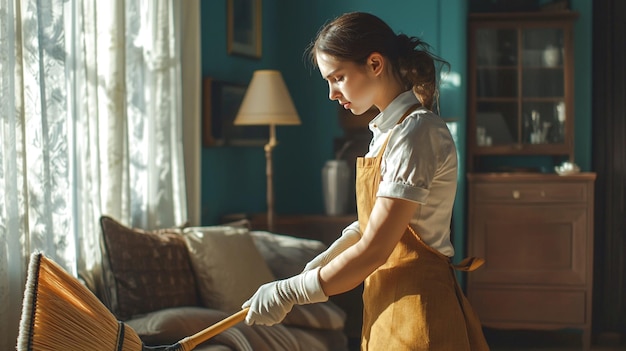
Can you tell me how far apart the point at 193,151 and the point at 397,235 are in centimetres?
259

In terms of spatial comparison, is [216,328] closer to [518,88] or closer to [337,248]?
[337,248]

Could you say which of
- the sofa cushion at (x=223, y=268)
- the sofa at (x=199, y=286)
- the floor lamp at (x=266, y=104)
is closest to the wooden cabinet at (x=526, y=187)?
the floor lamp at (x=266, y=104)

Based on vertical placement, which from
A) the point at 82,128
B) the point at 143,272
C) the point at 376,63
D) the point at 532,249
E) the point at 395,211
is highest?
the point at 376,63

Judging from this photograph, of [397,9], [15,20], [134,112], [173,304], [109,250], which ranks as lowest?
[173,304]

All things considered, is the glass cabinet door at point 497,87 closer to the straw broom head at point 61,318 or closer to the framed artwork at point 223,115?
the framed artwork at point 223,115

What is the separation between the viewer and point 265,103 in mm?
4086

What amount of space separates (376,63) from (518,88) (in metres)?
3.33

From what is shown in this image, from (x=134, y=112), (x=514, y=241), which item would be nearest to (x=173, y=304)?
(x=134, y=112)

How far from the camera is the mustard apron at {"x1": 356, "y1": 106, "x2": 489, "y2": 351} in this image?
5.30 ft

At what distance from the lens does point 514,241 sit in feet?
15.2

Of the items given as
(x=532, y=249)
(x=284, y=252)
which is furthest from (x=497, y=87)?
(x=284, y=252)

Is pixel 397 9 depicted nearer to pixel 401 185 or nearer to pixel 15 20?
pixel 15 20

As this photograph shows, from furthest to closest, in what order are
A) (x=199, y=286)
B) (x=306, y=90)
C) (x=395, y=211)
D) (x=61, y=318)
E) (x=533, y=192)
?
(x=306, y=90), (x=533, y=192), (x=199, y=286), (x=61, y=318), (x=395, y=211)

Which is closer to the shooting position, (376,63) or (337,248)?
(376,63)
